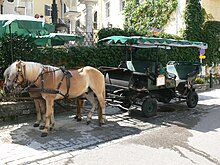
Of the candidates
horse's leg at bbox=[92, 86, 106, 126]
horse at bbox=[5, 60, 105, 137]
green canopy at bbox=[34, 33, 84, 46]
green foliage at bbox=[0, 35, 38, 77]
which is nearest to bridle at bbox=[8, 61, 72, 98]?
horse at bbox=[5, 60, 105, 137]

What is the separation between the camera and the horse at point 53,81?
5836 mm

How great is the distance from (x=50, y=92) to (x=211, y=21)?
15.7 meters

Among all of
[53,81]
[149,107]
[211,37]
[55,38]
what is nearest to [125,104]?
[149,107]

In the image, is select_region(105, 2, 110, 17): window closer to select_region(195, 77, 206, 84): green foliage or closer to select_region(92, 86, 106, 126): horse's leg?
select_region(195, 77, 206, 84): green foliage

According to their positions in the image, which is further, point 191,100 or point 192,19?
point 192,19

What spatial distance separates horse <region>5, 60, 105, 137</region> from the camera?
230 inches

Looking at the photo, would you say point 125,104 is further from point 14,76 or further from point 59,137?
point 14,76

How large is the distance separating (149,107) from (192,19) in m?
11.4

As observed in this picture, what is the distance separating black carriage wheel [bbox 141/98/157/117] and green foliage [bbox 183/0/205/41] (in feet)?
35.2

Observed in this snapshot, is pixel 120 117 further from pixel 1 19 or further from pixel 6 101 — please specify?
pixel 1 19

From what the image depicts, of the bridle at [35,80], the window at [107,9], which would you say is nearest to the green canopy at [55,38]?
the bridle at [35,80]

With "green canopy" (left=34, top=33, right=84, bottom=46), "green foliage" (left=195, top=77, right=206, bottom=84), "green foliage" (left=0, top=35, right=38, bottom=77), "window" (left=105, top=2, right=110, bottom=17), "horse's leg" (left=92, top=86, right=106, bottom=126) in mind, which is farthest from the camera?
"window" (left=105, top=2, right=110, bottom=17)

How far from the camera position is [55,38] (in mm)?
10070

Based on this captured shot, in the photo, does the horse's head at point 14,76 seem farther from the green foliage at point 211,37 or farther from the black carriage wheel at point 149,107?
the green foliage at point 211,37
